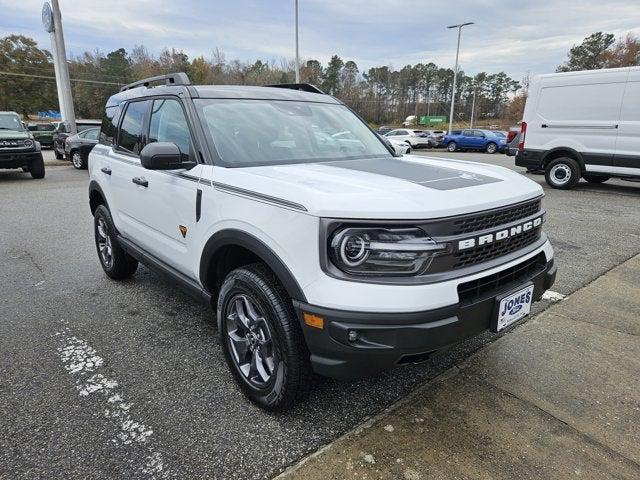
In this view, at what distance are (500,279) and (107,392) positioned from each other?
2343 millimetres

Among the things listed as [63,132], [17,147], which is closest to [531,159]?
[17,147]

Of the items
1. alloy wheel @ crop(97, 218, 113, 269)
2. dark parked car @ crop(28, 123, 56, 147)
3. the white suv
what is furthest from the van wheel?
dark parked car @ crop(28, 123, 56, 147)

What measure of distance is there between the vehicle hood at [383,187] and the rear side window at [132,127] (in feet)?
4.80

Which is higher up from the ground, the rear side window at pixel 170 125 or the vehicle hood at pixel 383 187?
the rear side window at pixel 170 125

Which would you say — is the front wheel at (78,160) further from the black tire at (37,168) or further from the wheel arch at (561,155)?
the wheel arch at (561,155)

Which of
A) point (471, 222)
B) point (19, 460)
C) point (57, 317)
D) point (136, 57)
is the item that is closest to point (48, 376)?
point (19, 460)

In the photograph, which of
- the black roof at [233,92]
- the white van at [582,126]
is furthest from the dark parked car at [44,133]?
the black roof at [233,92]

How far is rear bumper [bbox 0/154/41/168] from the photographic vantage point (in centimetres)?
1189

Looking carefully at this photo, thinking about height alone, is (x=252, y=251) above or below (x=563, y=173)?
above

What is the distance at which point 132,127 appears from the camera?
152 inches

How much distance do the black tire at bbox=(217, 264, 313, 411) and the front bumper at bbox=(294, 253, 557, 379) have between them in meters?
0.14

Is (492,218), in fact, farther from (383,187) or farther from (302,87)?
(302,87)

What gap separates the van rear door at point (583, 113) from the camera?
361 inches

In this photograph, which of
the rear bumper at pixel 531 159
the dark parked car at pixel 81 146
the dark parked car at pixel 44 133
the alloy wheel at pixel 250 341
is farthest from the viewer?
the dark parked car at pixel 44 133
